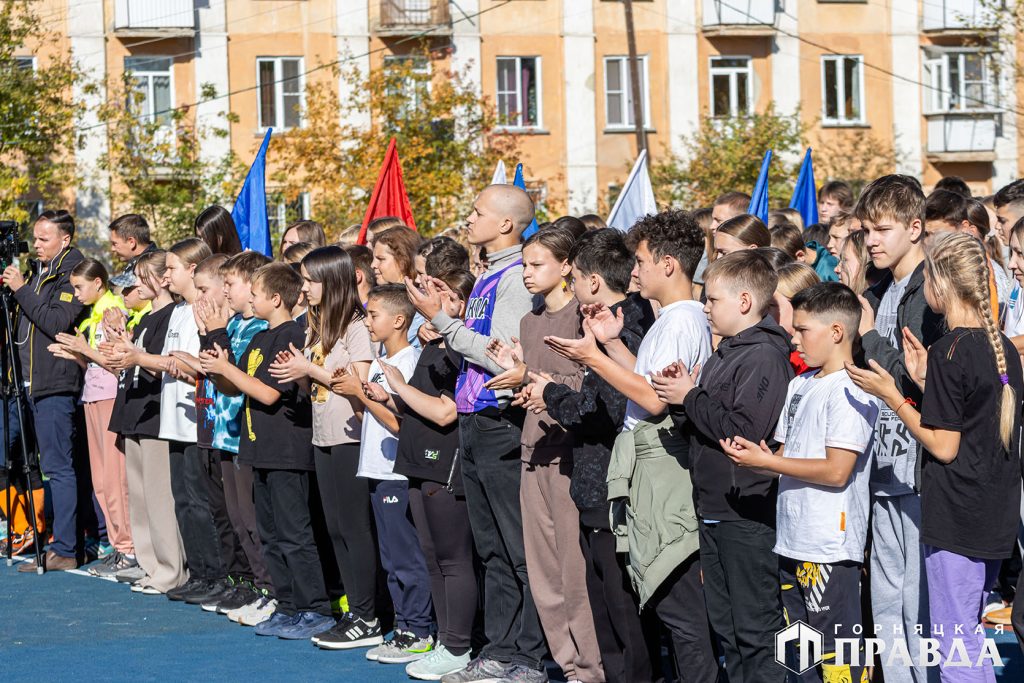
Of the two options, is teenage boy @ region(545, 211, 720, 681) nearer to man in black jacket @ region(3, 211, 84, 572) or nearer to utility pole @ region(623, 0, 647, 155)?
man in black jacket @ region(3, 211, 84, 572)

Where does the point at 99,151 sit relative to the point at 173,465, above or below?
above

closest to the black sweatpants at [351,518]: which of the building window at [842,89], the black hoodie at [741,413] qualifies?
the black hoodie at [741,413]

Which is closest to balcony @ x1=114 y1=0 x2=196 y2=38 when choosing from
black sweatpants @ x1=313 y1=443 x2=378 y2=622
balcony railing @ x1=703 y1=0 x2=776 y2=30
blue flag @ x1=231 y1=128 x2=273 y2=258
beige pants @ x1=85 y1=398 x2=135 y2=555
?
balcony railing @ x1=703 y1=0 x2=776 y2=30

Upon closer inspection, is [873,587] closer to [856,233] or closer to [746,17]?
[856,233]

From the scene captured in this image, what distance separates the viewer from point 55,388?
1146cm

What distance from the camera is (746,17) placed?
38156 millimetres

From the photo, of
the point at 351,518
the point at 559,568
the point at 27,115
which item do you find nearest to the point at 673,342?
the point at 559,568

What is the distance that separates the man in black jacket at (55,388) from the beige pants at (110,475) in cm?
28

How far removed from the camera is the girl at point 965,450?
551cm

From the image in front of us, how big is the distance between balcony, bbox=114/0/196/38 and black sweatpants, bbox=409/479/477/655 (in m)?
29.7

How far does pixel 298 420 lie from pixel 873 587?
12.6ft

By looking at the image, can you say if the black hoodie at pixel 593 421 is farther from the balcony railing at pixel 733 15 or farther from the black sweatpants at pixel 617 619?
the balcony railing at pixel 733 15

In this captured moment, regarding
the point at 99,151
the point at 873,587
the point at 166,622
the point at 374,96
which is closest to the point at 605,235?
the point at 873,587

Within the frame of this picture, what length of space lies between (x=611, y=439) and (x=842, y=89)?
112ft
